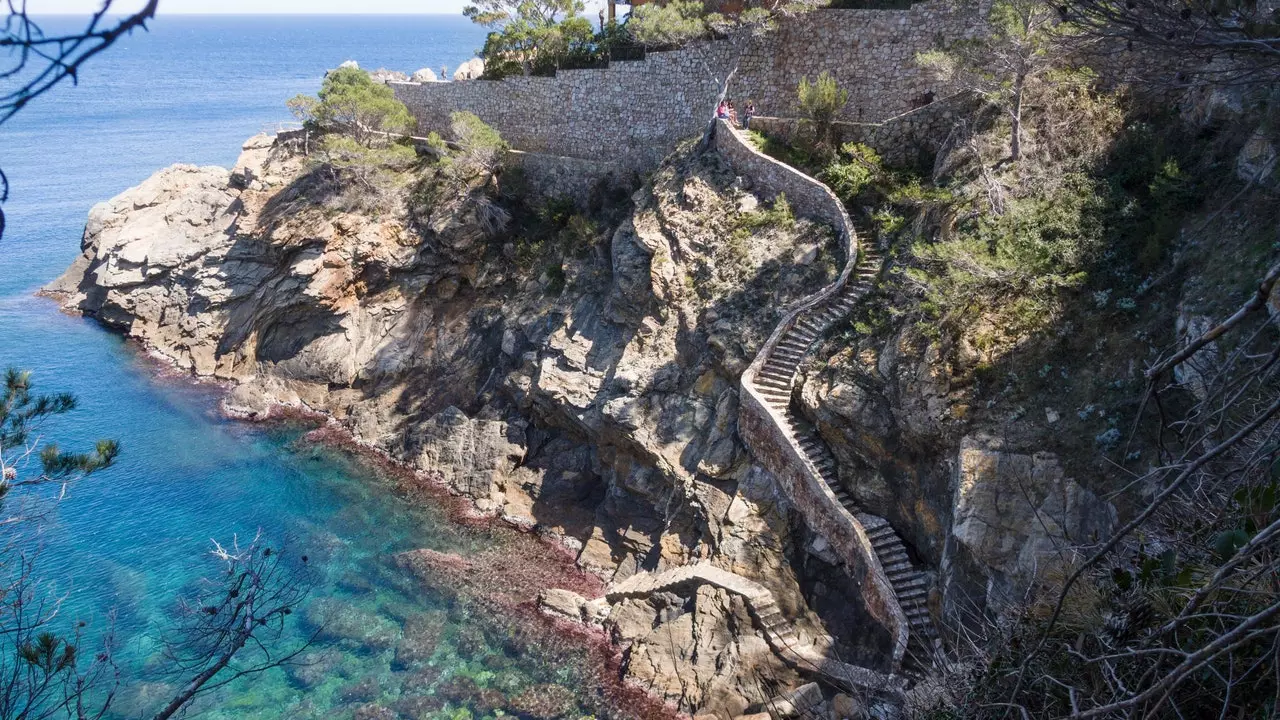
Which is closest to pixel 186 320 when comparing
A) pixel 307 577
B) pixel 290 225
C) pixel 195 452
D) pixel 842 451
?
pixel 290 225

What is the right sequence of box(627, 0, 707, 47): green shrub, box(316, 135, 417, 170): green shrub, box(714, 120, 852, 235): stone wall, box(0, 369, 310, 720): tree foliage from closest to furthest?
box(0, 369, 310, 720): tree foliage
box(714, 120, 852, 235): stone wall
box(627, 0, 707, 47): green shrub
box(316, 135, 417, 170): green shrub

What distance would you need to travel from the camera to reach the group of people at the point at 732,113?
82.8ft

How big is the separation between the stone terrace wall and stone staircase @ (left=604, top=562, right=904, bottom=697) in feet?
46.9

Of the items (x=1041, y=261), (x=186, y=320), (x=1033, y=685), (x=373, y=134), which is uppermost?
(x=373, y=134)

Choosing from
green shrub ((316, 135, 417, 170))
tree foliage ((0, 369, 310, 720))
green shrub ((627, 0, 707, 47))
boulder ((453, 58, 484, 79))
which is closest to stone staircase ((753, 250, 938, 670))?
green shrub ((627, 0, 707, 47))

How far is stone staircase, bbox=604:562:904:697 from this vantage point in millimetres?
15391

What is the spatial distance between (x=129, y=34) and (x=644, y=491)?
19.5 meters

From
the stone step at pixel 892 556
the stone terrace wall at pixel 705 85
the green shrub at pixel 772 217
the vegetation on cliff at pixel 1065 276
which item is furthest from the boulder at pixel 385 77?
the stone step at pixel 892 556

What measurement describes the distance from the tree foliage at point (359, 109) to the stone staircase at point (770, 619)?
2312cm

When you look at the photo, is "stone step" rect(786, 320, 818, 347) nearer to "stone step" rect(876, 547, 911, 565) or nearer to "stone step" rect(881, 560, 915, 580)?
"stone step" rect(876, 547, 911, 565)

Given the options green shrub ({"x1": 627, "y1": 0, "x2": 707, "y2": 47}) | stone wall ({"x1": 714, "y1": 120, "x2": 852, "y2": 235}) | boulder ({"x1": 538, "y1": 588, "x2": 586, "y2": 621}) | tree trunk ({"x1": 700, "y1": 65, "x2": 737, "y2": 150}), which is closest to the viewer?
boulder ({"x1": 538, "y1": 588, "x2": 586, "y2": 621})

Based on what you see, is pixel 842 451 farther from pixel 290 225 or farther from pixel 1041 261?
pixel 290 225

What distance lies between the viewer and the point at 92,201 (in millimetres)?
53438

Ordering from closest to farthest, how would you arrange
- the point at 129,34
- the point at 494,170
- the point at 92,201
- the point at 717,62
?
the point at 129,34, the point at 717,62, the point at 494,170, the point at 92,201
